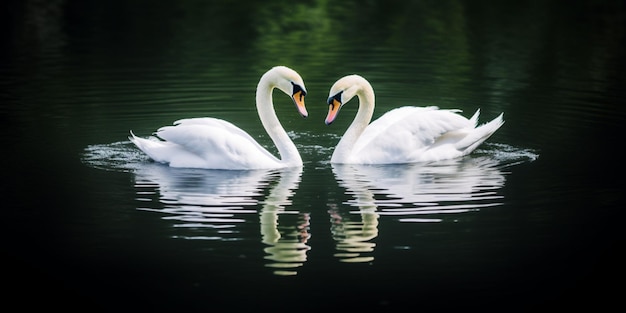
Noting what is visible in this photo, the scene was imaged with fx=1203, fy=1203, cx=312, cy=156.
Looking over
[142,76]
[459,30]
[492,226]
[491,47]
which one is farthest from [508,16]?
[492,226]

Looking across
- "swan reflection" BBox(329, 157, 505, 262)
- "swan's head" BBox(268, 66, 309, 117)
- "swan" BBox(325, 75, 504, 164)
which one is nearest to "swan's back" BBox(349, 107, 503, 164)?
"swan" BBox(325, 75, 504, 164)

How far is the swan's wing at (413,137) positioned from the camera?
13508 mm

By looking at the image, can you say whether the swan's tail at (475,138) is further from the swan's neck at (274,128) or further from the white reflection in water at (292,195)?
the swan's neck at (274,128)

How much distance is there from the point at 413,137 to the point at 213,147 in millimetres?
2280

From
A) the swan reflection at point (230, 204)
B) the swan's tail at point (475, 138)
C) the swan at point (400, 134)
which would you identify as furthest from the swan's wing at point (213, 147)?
the swan's tail at point (475, 138)

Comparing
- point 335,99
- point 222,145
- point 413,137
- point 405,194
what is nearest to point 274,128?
point 335,99

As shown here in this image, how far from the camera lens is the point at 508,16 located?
1115 inches

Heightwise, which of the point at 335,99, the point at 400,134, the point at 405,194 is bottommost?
the point at 405,194

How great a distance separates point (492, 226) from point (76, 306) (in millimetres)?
3772

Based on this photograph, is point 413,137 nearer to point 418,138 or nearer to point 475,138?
point 418,138

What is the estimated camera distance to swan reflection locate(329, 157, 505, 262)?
411 inches

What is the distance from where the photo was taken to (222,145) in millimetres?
13000

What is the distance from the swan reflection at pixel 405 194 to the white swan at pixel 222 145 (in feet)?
2.39

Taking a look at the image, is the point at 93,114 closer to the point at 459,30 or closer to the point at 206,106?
the point at 206,106
